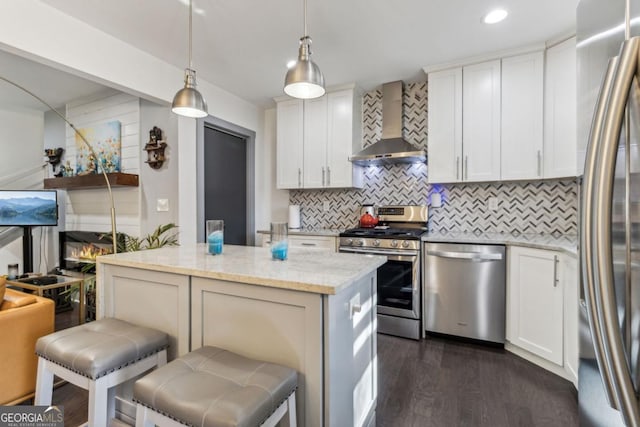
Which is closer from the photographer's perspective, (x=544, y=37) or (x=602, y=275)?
(x=602, y=275)

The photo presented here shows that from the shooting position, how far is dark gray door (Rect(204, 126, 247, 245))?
12.0 feet

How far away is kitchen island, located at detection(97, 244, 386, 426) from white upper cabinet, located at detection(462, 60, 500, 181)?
74.6 inches

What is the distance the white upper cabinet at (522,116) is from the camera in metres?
2.74

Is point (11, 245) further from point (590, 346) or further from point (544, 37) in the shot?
point (544, 37)

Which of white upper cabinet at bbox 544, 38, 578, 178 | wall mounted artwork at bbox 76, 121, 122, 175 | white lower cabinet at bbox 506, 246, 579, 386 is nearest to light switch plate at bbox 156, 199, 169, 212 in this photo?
wall mounted artwork at bbox 76, 121, 122, 175

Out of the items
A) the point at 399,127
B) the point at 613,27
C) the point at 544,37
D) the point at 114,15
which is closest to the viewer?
the point at 613,27

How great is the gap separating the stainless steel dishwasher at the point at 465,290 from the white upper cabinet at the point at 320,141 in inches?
52.2

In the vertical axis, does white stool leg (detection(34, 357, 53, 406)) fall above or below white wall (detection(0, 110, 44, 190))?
below

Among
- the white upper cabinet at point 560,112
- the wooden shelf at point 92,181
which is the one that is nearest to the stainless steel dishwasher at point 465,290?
the white upper cabinet at point 560,112

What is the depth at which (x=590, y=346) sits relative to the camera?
32.9 inches

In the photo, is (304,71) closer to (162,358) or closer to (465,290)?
(162,358)

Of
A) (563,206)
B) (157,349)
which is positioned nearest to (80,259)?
(157,349)

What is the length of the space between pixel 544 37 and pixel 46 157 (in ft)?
20.7

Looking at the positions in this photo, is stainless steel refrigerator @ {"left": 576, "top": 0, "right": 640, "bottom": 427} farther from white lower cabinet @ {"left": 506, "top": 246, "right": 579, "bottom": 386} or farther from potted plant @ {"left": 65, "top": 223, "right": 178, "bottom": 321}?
potted plant @ {"left": 65, "top": 223, "right": 178, "bottom": 321}
